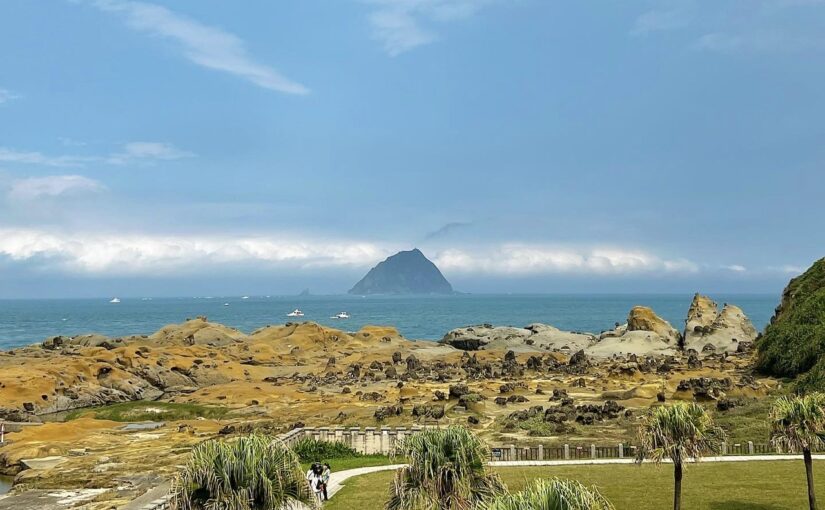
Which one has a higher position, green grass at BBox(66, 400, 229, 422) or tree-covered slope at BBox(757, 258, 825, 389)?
tree-covered slope at BBox(757, 258, 825, 389)

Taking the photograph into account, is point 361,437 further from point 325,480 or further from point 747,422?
point 747,422

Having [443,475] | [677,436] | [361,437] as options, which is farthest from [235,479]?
[361,437]

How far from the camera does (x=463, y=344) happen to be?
127 meters

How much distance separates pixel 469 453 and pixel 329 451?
23.7m

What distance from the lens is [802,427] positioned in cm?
2317

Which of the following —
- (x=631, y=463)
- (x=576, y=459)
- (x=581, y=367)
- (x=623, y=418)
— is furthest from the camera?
(x=581, y=367)

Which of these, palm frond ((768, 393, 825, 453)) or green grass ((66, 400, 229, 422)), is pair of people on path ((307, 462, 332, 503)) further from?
green grass ((66, 400, 229, 422))

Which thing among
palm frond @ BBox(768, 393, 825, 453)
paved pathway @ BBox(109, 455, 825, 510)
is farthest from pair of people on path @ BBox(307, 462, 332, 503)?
palm frond @ BBox(768, 393, 825, 453)

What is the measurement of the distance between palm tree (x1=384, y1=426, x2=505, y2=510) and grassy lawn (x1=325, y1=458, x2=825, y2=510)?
9.21 metres

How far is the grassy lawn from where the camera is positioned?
26250 mm

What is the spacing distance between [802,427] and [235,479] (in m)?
18.3

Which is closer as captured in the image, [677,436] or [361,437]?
[677,436]

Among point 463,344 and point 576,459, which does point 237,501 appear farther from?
point 463,344

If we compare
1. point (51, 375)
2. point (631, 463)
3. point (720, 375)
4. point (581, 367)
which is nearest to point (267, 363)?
point (51, 375)
